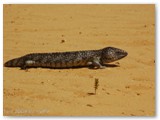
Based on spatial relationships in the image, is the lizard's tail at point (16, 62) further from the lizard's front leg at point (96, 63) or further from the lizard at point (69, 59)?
the lizard's front leg at point (96, 63)

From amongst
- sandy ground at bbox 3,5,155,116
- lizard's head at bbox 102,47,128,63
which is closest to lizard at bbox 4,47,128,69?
lizard's head at bbox 102,47,128,63

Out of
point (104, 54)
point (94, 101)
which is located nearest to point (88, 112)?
point (94, 101)

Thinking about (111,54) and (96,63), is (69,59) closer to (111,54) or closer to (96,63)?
(96,63)

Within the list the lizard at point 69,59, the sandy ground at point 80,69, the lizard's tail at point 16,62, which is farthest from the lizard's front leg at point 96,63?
the lizard's tail at point 16,62

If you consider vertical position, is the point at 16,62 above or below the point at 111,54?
below

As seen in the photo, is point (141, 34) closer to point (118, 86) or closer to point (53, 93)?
point (118, 86)

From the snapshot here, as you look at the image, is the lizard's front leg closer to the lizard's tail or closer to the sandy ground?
the sandy ground

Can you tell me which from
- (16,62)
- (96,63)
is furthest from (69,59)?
(16,62)
